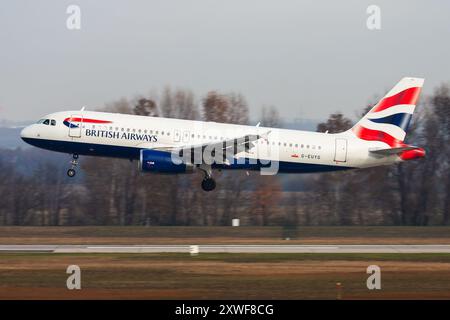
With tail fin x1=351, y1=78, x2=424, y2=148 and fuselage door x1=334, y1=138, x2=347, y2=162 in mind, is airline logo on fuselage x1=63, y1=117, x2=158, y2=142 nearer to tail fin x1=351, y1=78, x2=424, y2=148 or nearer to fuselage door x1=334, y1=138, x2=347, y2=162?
fuselage door x1=334, y1=138, x2=347, y2=162

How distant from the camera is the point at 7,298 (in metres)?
25.9

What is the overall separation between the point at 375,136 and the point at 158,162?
13.8 metres

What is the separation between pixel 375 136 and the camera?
50.6 meters

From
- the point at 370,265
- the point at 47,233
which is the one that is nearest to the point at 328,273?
the point at 370,265

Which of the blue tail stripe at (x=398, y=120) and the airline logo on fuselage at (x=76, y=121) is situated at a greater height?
the blue tail stripe at (x=398, y=120)

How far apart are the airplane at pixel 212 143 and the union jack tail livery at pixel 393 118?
0.06 m

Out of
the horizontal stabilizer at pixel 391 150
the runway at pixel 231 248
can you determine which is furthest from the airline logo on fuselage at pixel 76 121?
the horizontal stabilizer at pixel 391 150

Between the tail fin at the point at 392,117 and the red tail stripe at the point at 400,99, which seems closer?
the tail fin at the point at 392,117

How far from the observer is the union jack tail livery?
5059 centimetres

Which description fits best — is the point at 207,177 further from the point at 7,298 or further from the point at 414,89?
the point at 7,298

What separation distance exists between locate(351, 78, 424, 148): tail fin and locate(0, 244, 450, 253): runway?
8473 millimetres

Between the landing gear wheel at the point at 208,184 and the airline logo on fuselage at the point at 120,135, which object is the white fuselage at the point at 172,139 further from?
the landing gear wheel at the point at 208,184

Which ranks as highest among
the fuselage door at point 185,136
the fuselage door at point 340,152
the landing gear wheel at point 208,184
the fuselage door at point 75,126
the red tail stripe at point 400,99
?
the red tail stripe at point 400,99

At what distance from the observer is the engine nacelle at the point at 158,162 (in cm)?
4550
